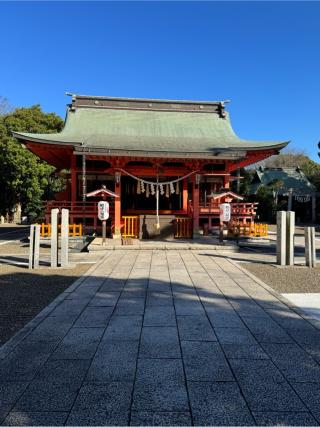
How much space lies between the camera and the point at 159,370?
9.91 feet

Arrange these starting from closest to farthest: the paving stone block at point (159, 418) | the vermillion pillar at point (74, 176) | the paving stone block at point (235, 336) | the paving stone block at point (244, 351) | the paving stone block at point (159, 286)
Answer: the paving stone block at point (159, 418), the paving stone block at point (244, 351), the paving stone block at point (235, 336), the paving stone block at point (159, 286), the vermillion pillar at point (74, 176)

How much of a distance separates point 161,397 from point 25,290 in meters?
4.36

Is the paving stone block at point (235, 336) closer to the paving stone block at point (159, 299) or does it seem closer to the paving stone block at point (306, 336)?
the paving stone block at point (306, 336)

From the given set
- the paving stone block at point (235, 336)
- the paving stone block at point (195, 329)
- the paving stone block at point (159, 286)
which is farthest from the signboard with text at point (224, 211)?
the paving stone block at point (235, 336)

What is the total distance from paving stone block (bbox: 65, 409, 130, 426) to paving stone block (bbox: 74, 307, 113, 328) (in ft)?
6.01

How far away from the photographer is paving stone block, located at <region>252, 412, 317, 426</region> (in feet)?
7.50

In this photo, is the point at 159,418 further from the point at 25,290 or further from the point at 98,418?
the point at 25,290

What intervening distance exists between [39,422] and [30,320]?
2.42 m

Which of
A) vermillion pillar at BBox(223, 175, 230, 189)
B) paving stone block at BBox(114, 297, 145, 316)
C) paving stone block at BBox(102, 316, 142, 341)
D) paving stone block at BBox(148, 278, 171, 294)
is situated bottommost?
paving stone block at BBox(102, 316, 142, 341)

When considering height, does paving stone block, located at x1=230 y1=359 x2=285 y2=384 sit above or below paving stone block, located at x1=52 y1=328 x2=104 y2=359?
below

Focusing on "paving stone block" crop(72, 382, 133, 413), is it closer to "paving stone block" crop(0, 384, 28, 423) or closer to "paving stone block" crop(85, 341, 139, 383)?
"paving stone block" crop(85, 341, 139, 383)

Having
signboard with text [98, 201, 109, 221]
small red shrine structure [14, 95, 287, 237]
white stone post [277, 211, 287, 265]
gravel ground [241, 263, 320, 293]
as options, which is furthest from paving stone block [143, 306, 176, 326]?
small red shrine structure [14, 95, 287, 237]

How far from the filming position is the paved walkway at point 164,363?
2410mm

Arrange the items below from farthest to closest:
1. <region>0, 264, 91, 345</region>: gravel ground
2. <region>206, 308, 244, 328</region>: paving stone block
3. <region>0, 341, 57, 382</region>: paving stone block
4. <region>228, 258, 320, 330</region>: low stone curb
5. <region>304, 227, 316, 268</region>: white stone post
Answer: <region>304, 227, 316, 268</region>: white stone post
<region>0, 264, 91, 345</region>: gravel ground
<region>228, 258, 320, 330</region>: low stone curb
<region>206, 308, 244, 328</region>: paving stone block
<region>0, 341, 57, 382</region>: paving stone block
